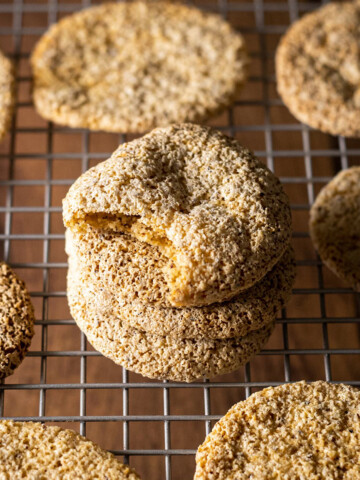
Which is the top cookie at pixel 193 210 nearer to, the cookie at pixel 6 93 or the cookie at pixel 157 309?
the cookie at pixel 157 309

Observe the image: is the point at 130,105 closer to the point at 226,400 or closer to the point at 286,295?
the point at 286,295

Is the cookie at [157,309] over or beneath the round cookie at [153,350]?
over

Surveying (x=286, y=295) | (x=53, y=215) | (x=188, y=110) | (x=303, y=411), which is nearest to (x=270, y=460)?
(x=303, y=411)

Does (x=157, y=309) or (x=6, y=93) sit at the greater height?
(x=6, y=93)

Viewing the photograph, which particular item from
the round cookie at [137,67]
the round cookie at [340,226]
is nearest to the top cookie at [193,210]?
the round cookie at [340,226]

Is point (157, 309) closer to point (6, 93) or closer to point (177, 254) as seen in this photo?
point (177, 254)

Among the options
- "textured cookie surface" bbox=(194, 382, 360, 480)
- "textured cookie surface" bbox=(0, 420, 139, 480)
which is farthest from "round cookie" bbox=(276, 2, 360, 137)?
"textured cookie surface" bbox=(0, 420, 139, 480)

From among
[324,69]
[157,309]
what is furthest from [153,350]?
[324,69]
